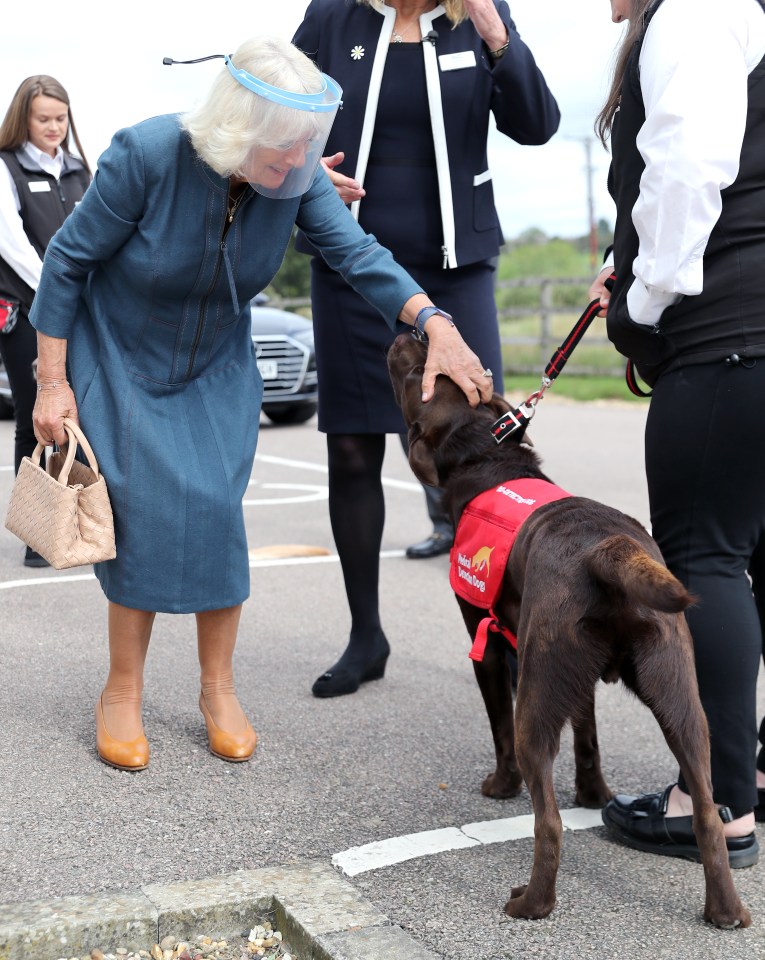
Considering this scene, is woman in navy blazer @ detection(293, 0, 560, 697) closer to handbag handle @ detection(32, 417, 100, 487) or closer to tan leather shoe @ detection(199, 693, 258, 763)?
tan leather shoe @ detection(199, 693, 258, 763)

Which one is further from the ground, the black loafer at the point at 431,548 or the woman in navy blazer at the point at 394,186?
the woman in navy blazer at the point at 394,186

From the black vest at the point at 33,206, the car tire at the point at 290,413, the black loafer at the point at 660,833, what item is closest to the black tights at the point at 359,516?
the black loafer at the point at 660,833

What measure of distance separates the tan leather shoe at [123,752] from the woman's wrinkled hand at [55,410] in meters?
0.91

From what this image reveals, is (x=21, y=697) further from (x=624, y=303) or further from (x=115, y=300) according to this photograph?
(x=624, y=303)

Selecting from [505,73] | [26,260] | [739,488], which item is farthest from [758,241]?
[26,260]

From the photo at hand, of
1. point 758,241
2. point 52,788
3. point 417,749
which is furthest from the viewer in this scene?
point 417,749

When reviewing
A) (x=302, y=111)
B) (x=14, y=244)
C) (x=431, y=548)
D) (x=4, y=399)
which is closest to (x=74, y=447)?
(x=302, y=111)

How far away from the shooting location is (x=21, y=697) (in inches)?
158

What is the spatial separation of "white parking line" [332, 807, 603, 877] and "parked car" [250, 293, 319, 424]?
9371mm

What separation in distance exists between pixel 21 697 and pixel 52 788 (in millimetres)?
803

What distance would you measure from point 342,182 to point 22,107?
2.73m

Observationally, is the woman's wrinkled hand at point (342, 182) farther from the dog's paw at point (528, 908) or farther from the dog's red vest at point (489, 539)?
the dog's paw at point (528, 908)

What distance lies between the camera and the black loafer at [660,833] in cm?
296

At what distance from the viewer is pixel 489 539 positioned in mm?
3041
